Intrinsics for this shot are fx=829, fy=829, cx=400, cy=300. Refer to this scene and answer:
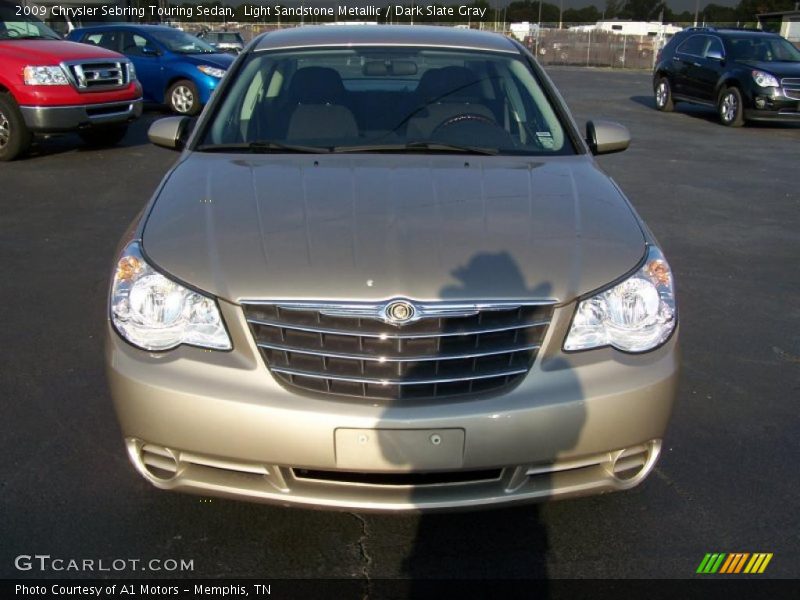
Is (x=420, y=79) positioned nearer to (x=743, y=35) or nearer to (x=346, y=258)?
(x=346, y=258)

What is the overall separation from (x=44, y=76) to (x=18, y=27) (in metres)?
1.45

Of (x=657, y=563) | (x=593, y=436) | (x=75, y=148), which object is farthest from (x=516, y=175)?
(x=75, y=148)

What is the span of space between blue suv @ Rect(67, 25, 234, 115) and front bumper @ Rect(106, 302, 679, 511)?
12.2 m

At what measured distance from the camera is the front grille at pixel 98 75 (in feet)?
33.7

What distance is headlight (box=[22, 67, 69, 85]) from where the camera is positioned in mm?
9836

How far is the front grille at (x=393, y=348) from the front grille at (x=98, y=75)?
898 centimetres

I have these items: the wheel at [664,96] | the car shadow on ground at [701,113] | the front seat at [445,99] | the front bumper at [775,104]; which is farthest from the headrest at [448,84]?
the wheel at [664,96]

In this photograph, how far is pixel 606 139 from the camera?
4332 mm

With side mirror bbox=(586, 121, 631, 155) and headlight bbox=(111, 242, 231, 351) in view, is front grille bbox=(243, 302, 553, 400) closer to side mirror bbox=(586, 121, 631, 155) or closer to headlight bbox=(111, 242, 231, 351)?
headlight bbox=(111, 242, 231, 351)

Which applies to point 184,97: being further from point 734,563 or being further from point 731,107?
point 734,563

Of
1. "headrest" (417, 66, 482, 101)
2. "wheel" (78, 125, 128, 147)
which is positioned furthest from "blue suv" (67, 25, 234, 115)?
"headrest" (417, 66, 482, 101)

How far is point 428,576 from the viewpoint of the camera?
8.81ft

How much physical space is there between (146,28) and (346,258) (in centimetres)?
1408

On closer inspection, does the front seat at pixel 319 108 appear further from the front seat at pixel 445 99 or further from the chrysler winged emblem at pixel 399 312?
the chrysler winged emblem at pixel 399 312
